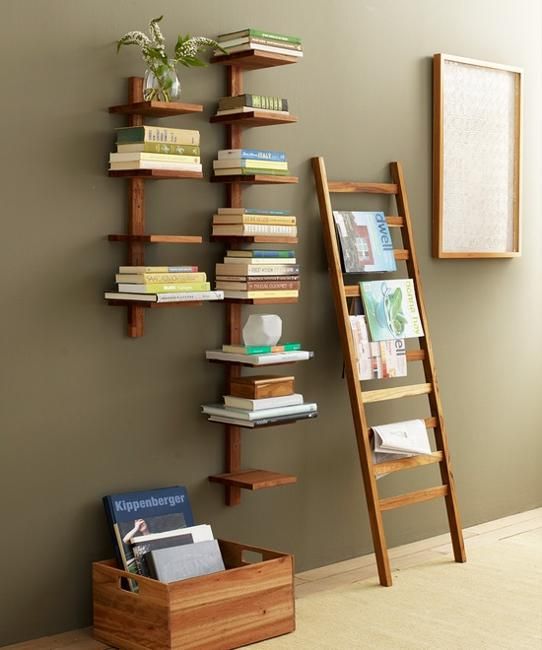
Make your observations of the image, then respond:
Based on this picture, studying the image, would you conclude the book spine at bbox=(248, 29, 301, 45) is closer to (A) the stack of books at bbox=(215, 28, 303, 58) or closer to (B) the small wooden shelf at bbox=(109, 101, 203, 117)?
(A) the stack of books at bbox=(215, 28, 303, 58)

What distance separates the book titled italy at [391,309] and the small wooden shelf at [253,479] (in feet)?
2.13

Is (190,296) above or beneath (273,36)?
beneath

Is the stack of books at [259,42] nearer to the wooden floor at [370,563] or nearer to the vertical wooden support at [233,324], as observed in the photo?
the vertical wooden support at [233,324]

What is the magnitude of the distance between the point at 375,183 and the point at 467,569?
57.5 inches

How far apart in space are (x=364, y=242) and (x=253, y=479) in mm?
985

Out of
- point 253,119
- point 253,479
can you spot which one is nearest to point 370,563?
point 253,479

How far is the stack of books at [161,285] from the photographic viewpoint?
125 inches

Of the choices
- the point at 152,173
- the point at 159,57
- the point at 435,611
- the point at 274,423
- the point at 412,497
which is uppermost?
the point at 159,57

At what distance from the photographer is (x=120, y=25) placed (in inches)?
129

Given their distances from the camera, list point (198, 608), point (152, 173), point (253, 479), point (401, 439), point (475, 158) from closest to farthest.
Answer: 1. point (198, 608)
2. point (152, 173)
3. point (253, 479)
4. point (401, 439)
5. point (475, 158)

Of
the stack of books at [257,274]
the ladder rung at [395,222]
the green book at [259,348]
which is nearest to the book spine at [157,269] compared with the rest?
the stack of books at [257,274]

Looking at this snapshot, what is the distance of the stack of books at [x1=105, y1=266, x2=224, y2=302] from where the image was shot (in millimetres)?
3166

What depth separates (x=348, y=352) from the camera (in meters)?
3.78

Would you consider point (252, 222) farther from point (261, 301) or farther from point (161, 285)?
point (161, 285)
